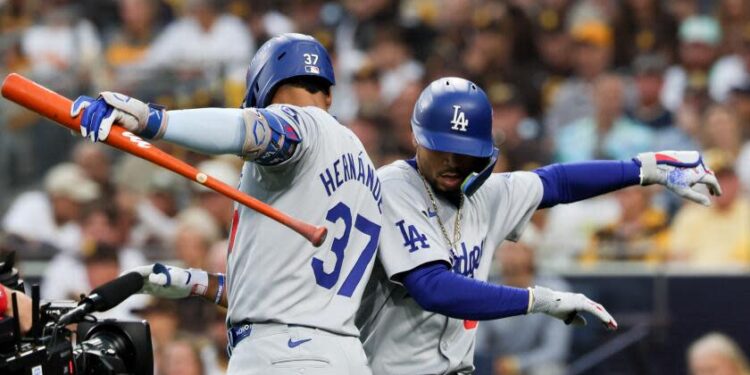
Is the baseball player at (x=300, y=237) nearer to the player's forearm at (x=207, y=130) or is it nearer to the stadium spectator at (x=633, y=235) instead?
the player's forearm at (x=207, y=130)

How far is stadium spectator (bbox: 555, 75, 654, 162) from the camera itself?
980cm

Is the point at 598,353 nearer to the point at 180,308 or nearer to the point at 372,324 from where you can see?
the point at 180,308

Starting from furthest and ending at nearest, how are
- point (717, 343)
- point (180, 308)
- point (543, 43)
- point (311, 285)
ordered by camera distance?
point (543, 43) → point (180, 308) → point (717, 343) → point (311, 285)

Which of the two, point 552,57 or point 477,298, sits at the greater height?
point 477,298

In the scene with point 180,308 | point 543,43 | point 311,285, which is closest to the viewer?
point 311,285

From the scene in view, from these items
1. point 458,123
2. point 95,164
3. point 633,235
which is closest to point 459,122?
point 458,123

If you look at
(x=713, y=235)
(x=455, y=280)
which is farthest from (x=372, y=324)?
(x=713, y=235)

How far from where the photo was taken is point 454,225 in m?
4.89

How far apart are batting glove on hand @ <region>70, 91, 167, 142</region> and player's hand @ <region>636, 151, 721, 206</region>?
2.07 m

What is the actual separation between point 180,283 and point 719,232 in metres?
4.66

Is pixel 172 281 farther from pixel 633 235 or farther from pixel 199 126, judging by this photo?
pixel 633 235

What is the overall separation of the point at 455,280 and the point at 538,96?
626cm

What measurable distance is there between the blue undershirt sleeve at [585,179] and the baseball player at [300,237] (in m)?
0.87

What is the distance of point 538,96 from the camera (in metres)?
10.7
